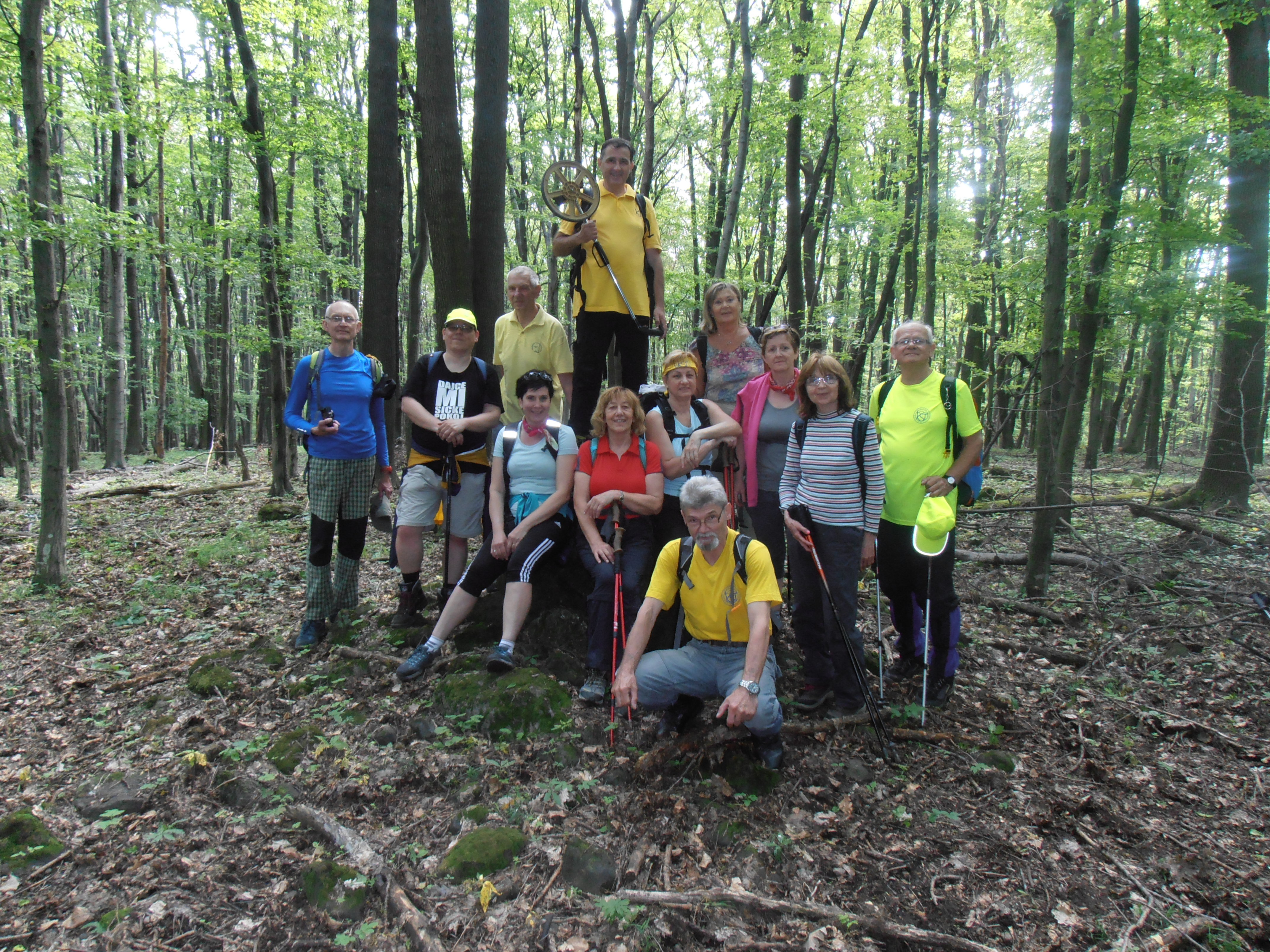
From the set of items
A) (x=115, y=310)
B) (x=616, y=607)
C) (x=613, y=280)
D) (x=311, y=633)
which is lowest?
(x=311, y=633)

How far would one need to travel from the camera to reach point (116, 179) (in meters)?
15.5

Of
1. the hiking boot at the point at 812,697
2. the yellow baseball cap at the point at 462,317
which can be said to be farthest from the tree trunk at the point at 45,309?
the hiking boot at the point at 812,697

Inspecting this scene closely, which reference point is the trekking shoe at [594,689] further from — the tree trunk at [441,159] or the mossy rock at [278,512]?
the mossy rock at [278,512]

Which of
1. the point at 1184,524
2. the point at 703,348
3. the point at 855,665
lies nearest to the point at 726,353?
the point at 703,348

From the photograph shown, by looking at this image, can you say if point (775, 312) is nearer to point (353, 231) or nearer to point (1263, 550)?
point (353, 231)

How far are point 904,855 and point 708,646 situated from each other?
54.5 inches

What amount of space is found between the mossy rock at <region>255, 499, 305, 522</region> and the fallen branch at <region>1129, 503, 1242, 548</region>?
11.0 meters

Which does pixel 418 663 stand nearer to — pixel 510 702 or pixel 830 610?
pixel 510 702

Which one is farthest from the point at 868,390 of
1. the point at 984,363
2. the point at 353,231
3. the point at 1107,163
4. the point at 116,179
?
the point at 116,179

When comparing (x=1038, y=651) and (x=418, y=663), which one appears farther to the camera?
(x=1038, y=651)

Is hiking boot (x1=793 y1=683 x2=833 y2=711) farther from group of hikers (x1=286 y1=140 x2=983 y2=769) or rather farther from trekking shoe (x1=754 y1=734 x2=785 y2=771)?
trekking shoe (x1=754 y1=734 x2=785 y2=771)

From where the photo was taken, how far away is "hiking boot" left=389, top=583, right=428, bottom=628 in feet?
17.3

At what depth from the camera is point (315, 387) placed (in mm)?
5074

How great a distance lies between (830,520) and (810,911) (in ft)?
6.96
